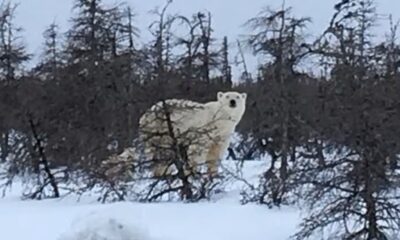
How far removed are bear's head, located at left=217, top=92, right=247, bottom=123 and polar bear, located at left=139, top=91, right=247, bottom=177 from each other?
797 millimetres

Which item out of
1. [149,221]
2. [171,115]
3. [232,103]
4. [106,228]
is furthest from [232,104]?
[106,228]

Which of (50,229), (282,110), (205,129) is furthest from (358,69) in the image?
(282,110)

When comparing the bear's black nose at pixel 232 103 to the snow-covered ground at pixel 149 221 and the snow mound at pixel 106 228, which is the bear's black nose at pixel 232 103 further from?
the snow mound at pixel 106 228

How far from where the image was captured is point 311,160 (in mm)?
7852

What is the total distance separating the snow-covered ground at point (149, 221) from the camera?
22.2ft

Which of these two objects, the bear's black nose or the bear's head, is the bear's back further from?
the bear's black nose

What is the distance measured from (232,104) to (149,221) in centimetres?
666

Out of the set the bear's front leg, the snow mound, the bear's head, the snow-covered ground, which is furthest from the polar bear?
the snow mound

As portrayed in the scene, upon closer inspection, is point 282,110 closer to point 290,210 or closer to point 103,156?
point 103,156

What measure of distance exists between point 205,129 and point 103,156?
1.49 meters

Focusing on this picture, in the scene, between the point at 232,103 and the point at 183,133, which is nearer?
the point at 183,133

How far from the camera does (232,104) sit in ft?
48.5

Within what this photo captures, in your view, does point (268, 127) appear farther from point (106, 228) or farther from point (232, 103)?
point (106, 228)

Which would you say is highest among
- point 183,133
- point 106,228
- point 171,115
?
point 171,115
